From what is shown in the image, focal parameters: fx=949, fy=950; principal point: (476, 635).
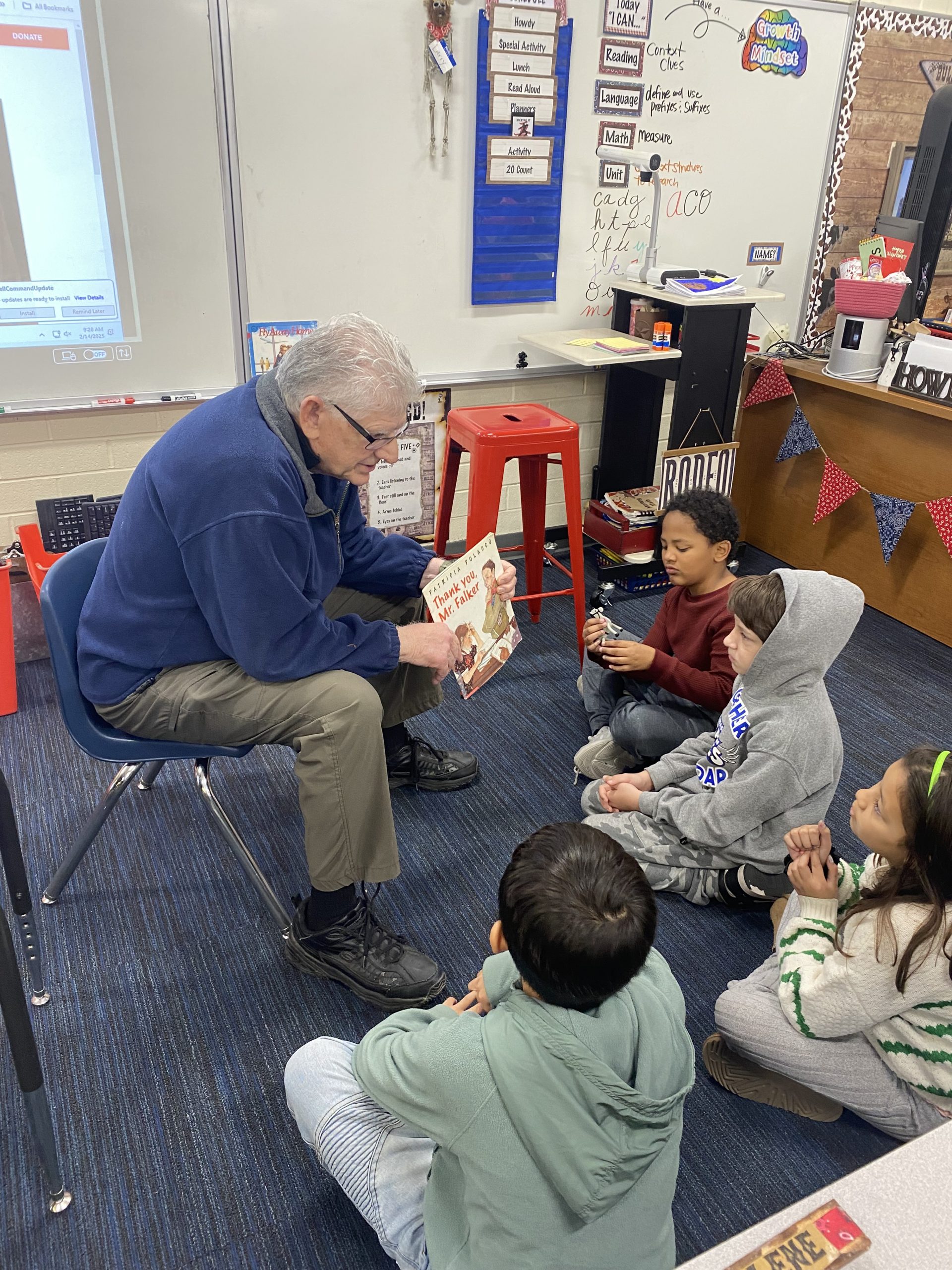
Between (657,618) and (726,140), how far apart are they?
206cm

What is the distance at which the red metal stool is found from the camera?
270 cm

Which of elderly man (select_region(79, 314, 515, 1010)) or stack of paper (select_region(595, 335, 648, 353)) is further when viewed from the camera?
stack of paper (select_region(595, 335, 648, 353))

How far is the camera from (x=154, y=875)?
79.9 inches

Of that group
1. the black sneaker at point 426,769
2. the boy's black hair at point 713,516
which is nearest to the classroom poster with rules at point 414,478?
the black sneaker at point 426,769

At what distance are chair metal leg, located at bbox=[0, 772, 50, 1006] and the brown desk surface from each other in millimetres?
2760

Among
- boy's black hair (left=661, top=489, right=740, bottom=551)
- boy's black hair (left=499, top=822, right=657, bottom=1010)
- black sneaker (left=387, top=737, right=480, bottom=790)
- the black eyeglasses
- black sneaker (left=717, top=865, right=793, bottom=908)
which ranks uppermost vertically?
the black eyeglasses

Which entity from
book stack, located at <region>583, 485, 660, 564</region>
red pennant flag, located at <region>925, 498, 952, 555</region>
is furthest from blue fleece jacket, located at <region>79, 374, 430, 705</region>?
red pennant flag, located at <region>925, 498, 952, 555</region>

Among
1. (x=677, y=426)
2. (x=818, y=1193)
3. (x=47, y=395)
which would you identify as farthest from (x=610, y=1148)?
(x=677, y=426)

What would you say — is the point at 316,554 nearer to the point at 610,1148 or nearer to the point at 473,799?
the point at 473,799

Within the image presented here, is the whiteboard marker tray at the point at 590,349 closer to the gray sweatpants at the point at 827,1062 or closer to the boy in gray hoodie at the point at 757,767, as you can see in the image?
the boy in gray hoodie at the point at 757,767

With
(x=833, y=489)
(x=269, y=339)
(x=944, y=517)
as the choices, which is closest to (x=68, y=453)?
(x=269, y=339)

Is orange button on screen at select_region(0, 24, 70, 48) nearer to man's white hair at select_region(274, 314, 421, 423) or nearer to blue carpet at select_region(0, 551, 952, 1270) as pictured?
man's white hair at select_region(274, 314, 421, 423)

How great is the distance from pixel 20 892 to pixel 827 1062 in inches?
51.6

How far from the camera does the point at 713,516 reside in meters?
2.24
